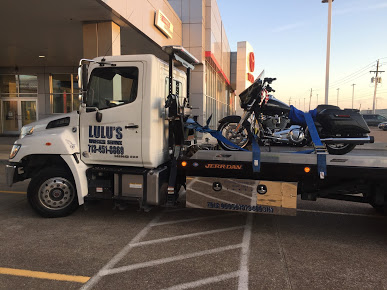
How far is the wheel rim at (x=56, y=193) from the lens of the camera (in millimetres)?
4750

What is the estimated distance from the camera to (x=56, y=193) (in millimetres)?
4773

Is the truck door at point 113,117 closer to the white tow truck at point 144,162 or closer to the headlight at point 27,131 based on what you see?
the white tow truck at point 144,162

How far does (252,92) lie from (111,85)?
241 cm

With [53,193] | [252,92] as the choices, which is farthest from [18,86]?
[252,92]

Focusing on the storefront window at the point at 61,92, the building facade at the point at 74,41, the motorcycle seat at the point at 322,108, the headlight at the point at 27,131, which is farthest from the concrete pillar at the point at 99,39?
the storefront window at the point at 61,92

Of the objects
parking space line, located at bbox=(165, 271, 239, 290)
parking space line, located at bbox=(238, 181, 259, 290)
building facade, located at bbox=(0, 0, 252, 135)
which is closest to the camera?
parking space line, located at bbox=(165, 271, 239, 290)

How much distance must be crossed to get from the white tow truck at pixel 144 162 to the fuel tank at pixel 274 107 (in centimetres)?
151

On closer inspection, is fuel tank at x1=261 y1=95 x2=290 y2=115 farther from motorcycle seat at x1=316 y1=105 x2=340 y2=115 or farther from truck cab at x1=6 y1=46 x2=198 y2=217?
truck cab at x1=6 y1=46 x2=198 y2=217

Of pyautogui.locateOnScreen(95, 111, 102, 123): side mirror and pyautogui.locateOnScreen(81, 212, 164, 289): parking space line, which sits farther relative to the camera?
pyautogui.locateOnScreen(95, 111, 102, 123): side mirror

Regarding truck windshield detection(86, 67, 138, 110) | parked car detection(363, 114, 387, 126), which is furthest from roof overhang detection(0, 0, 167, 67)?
parked car detection(363, 114, 387, 126)

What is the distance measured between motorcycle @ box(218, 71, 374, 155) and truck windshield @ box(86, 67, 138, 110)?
1821 millimetres

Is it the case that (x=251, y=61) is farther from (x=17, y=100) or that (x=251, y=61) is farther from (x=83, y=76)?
(x=83, y=76)

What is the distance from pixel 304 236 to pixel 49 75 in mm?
19732

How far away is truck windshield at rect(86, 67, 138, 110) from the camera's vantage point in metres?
4.47
